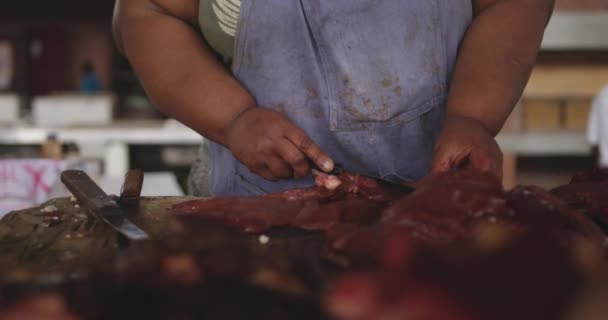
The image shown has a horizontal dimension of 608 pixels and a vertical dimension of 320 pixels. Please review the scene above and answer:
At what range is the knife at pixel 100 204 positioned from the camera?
1.37 m

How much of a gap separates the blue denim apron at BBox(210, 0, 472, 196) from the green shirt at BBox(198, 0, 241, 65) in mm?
35

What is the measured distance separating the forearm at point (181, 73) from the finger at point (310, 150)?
27cm

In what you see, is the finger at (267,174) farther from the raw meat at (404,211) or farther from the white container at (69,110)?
the white container at (69,110)

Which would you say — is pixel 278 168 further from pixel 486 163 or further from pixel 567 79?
pixel 567 79

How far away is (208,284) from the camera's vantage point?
2.36 feet

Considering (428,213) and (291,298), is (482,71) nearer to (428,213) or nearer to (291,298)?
(428,213)

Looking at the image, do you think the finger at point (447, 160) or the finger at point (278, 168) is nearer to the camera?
the finger at point (447, 160)

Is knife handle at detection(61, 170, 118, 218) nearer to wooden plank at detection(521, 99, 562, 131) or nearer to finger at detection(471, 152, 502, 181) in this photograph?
finger at detection(471, 152, 502, 181)

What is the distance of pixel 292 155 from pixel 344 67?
43 centimetres

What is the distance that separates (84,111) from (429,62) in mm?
7991

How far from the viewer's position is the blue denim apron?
2.07 m

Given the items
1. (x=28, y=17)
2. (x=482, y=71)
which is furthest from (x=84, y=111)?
(x=28, y=17)

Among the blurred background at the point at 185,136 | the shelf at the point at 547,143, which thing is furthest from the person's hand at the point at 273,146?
the shelf at the point at 547,143

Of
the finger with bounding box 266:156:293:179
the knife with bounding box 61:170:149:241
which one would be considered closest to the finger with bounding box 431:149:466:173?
the finger with bounding box 266:156:293:179
